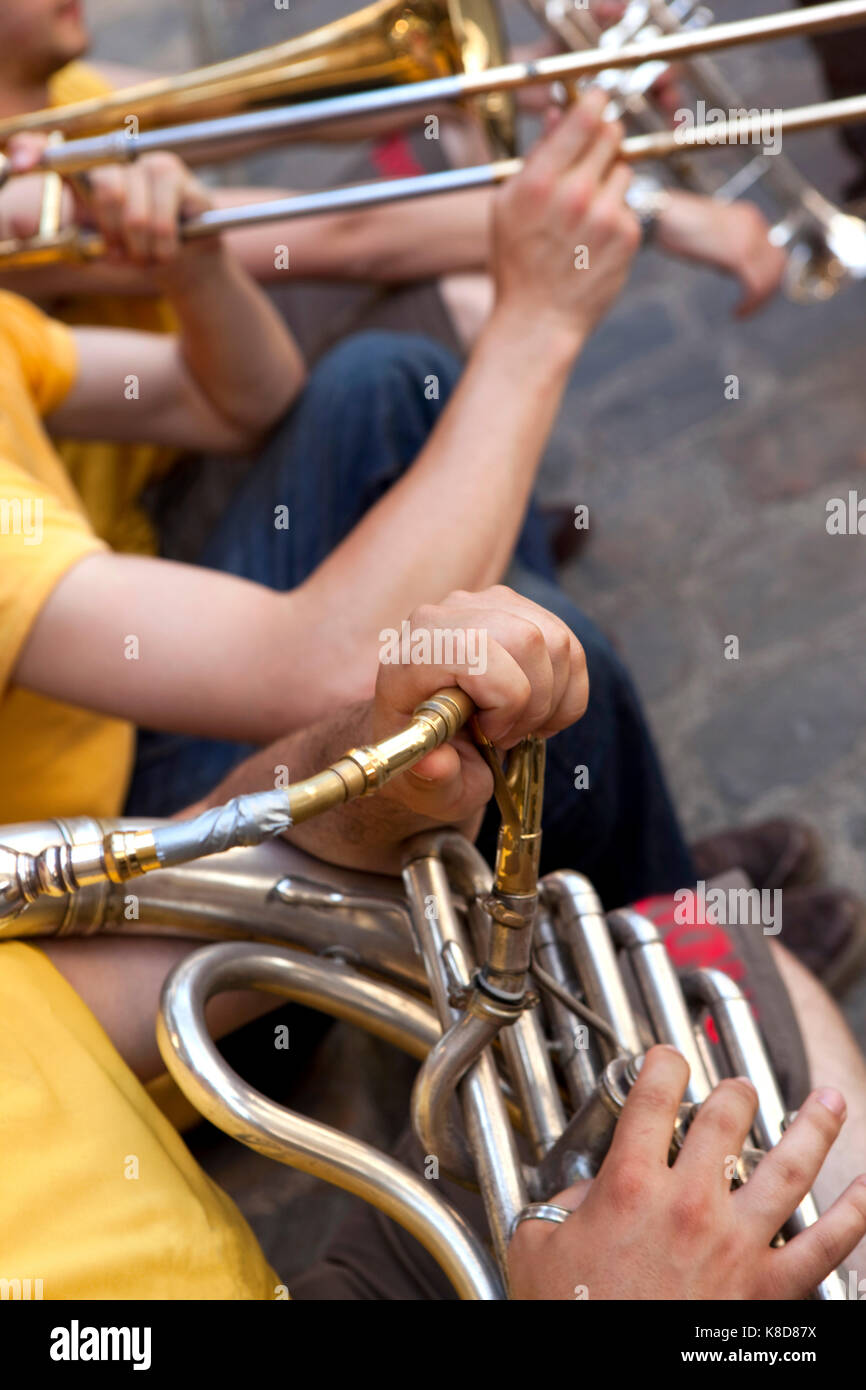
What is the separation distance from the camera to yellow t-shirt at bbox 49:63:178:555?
1.32 meters

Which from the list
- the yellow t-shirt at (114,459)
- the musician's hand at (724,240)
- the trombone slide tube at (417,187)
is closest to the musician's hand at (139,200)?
the trombone slide tube at (417,187)

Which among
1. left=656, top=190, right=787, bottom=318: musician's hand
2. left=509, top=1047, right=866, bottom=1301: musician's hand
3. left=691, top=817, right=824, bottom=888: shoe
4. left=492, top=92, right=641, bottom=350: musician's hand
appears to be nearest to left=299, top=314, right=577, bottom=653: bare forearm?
left=492, top=92, right=641, bottom=350: musician's hand

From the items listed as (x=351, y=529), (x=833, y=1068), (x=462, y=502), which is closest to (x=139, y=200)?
(x=351, y=529)

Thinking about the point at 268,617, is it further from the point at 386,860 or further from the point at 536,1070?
the point at 536,1070

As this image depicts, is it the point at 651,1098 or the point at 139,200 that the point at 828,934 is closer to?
the point at 651,1098

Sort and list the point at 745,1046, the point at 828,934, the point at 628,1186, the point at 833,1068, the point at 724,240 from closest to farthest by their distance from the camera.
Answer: the point at 628,1186
the point at 745,1046
the point at 833,1068
the point at 828,934
the point at 724,240

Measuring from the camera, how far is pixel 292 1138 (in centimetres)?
64

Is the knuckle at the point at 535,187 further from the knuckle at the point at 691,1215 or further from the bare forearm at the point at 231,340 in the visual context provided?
the knuckle at the point at 691,1215

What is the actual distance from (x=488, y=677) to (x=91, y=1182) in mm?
313

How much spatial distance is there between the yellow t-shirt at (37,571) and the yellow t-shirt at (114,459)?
0.14 m

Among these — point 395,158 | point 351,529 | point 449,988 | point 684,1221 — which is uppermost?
point 395,158

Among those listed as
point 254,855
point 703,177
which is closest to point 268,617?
point 254,855

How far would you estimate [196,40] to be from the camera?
2510 millimetres

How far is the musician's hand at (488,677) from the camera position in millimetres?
Result: 568
